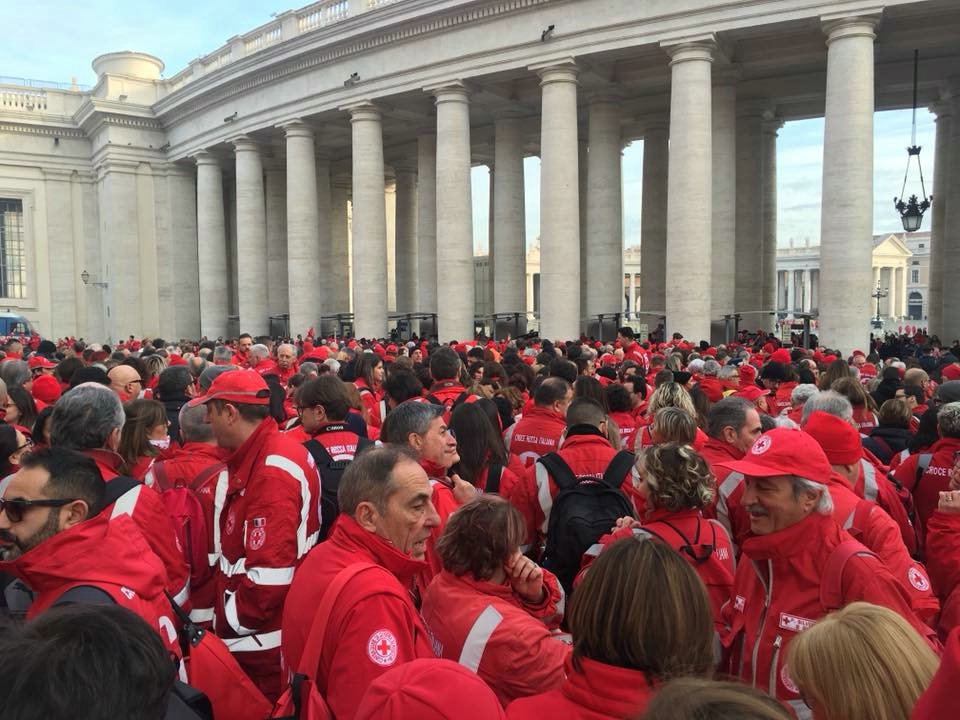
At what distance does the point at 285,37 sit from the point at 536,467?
32028 mm

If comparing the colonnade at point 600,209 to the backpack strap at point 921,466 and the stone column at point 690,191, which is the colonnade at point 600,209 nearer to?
the stone column at point 690,191

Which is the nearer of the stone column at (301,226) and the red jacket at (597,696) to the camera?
the red jacket at (597,696)

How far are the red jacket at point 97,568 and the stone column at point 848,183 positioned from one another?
21.0 metres

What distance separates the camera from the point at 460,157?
26.9 metres

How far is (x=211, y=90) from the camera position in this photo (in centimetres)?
3494

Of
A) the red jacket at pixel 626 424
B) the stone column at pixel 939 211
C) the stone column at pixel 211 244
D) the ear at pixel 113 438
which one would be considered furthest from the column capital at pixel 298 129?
the ear at pixel 113 438

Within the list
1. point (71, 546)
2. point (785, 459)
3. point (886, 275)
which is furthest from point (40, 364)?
point (886, 275)

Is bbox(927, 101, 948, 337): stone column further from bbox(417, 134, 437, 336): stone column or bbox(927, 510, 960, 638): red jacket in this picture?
bbox(927, 510, 960, 638): red jacket

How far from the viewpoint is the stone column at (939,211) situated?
28.3 meters

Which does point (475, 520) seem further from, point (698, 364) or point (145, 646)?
point (698, 364)

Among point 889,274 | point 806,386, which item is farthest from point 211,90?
point 889,274

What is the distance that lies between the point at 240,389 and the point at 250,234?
31994mm

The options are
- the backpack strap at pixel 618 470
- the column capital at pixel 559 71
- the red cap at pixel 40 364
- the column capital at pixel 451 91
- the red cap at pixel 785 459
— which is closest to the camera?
the red cap at pixel 785 459

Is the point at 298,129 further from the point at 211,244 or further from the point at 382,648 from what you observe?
the point at 382,648
